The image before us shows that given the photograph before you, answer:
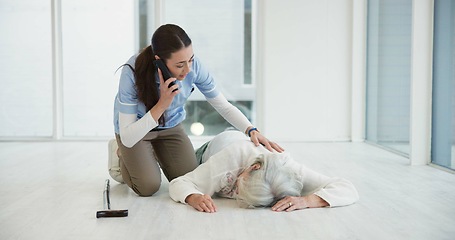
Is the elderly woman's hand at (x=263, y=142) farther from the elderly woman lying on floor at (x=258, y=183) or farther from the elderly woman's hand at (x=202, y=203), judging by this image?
the elderly woman's hand at (x=202, y=203)

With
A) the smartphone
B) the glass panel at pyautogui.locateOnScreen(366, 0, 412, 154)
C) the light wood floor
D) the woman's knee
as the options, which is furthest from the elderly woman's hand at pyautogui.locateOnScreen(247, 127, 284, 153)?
the glass panel at pyautogui.locateOnScreen(366, 0, 412, 154)

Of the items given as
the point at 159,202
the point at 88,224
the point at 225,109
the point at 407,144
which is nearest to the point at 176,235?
the point at 88,224

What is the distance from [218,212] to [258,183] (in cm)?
33

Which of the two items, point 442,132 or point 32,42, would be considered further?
point 32,42

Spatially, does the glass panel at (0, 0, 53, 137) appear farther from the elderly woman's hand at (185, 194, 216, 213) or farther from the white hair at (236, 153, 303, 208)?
the white hair at (236, 153, 303, 208)

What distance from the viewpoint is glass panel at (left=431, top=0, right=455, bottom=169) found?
4629 millimetres

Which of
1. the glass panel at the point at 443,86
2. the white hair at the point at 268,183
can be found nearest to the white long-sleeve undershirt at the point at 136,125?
the white hair at the point at 268,183

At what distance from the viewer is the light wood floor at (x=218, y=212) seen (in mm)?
2795

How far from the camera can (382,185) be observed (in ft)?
13.3

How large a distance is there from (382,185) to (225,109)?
3.78ft

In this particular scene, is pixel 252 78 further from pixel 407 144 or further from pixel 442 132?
pixel 442 132

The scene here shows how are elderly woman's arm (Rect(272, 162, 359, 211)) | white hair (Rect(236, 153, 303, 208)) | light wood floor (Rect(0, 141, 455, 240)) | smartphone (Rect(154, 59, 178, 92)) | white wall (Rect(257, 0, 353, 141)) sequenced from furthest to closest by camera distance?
white wall (Rect(257, 0, 353, 141)) → smartphone (Rect(154, 59, 178, 92)) → elderly woman's arm (Rect(272, 162, 359, 211)) → white hair (Rect(236, 153, 303, 208)) → light wood floor (Rect(0, 141, 455, 240))

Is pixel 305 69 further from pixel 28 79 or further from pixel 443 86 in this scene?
pixel 28 79

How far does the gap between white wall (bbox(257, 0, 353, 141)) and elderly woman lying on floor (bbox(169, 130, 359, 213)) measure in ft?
A: 11.8
